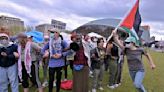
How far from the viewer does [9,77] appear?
24.6 feet

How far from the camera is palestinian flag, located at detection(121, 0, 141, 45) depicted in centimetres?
991

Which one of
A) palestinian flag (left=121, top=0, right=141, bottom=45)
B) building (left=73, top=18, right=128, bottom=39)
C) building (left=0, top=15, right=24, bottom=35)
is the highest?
palestinian flag (left=121, top=0, right=141, bottom=45)

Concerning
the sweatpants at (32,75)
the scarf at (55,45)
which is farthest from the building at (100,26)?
the scarf at (55,45)

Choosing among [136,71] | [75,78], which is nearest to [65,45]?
[75,78]

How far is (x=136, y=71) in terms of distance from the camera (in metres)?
8.11

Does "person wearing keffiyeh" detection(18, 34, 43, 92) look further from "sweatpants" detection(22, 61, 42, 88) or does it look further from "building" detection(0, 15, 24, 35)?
"building" detection(0, 15, 24, 35)

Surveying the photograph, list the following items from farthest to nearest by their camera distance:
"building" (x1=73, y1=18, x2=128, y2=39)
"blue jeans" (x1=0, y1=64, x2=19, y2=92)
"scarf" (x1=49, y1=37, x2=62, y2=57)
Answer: "building" (x1=73, y1=18, x2=128, y2=39)
"scarf" (x1=49, y1=37, x2=62, y2=57)
"blue jeans" (x1=0, y1=64, x2=19, y2=92)

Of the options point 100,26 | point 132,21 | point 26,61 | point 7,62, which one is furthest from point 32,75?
point 100,26

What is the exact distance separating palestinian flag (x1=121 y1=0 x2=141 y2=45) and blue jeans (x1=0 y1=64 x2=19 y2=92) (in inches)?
157

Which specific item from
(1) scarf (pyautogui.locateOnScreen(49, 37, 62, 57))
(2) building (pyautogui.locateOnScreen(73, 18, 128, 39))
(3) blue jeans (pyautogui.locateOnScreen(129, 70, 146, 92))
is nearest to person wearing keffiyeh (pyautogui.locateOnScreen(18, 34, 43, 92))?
(1) scarf (pyautogui.locateOnScreen(49, 37, 62, 57))

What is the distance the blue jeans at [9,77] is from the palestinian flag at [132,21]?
3.99 m

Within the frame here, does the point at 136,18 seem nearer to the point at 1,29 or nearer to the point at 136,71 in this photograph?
the point at 136,71

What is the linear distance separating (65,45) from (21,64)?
1215 mm

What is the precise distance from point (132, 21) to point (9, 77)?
4.51 meters
